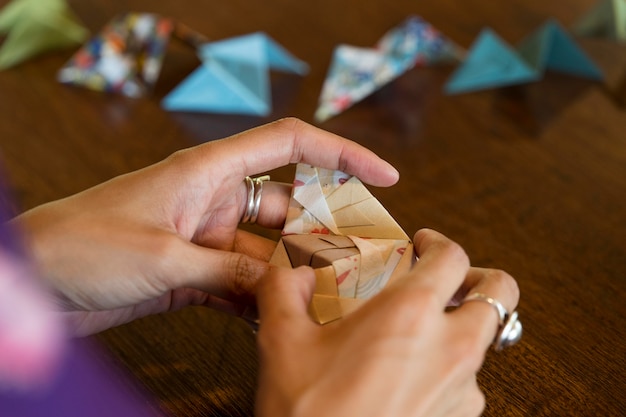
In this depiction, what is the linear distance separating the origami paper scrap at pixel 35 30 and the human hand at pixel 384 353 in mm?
699

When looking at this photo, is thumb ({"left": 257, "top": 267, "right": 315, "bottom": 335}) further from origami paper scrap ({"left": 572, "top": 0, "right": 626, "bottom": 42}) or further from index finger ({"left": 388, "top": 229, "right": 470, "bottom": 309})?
origami paper scrap ({"left": 572, "top": 0, "right": 626, "bottom": 42})

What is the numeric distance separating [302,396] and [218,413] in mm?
181

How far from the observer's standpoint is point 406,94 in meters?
0.90

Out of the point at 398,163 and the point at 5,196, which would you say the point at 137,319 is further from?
the point at 398,163

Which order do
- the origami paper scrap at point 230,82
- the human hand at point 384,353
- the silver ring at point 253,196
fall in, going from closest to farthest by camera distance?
the human hand at point 384,353
the silver ring at point 253,196
the origami paper scrap at point 230,82

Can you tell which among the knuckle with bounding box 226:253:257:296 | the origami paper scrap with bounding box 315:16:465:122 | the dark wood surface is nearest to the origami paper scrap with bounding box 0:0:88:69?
the dark wood surface

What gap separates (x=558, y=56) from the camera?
3.01ft

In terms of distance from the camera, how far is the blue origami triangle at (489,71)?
0.89m

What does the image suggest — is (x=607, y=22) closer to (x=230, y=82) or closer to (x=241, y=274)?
(x=230, y=82)

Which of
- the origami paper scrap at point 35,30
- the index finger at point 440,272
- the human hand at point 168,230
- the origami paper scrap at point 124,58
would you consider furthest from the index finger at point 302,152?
the origami paper scrap at point 35,30

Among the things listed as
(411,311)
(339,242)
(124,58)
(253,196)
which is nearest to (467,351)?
(411,311)

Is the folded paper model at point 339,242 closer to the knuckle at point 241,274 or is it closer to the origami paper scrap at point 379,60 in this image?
the knuckle at point 241,274

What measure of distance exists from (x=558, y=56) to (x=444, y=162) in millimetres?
277

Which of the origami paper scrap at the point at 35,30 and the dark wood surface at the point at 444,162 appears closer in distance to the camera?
the dark wood surface at the point at 444,162
